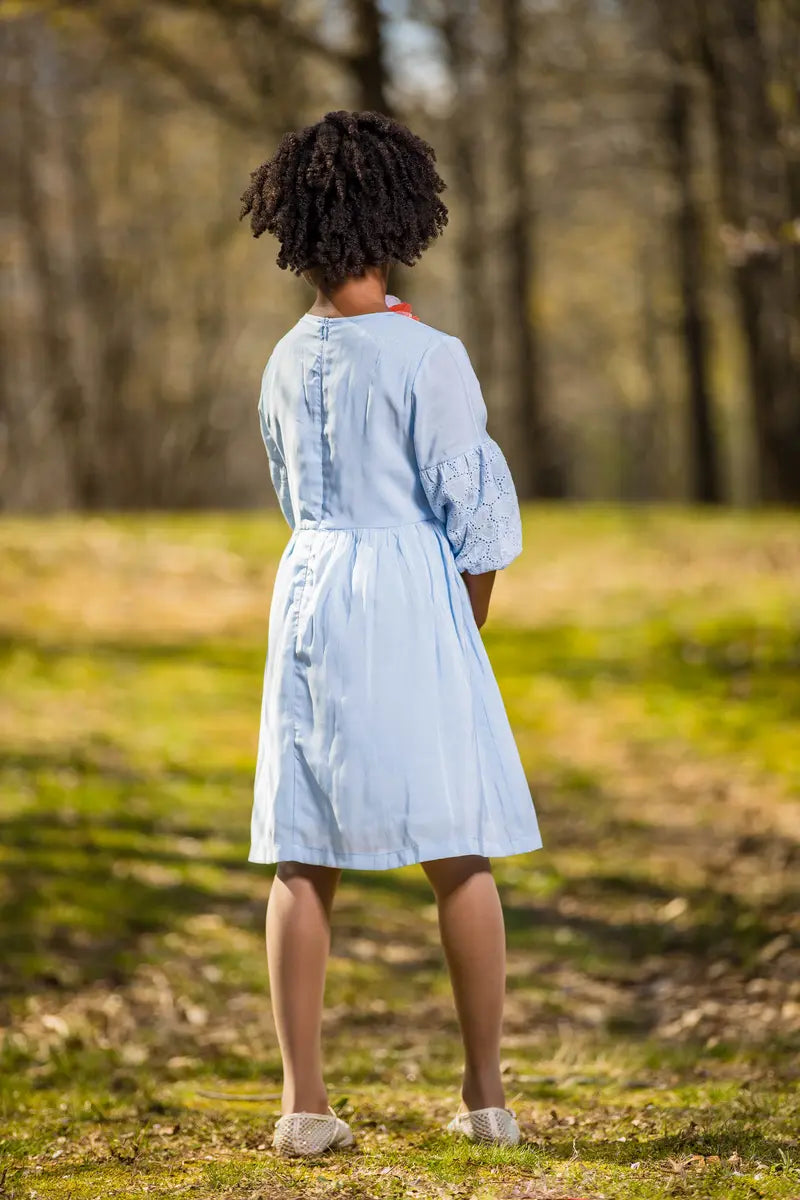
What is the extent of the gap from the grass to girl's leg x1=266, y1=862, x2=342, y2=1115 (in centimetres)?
18

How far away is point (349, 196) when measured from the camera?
3.10 meters

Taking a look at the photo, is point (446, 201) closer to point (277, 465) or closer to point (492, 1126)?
point (277, 465)

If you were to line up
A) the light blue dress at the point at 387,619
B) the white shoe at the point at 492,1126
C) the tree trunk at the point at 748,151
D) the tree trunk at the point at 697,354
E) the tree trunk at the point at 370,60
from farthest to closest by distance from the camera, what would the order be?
the tree trunk at the point at 697,354, the tree trunk at the point at 370,60, the tree trunk at the point at 748,151, the white shoe at the point at 492,1126, the light blue dress at the point at 387,619

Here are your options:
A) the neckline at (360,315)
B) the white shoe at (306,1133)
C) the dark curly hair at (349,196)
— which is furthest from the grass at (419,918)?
the dark curly hair at (349,196)

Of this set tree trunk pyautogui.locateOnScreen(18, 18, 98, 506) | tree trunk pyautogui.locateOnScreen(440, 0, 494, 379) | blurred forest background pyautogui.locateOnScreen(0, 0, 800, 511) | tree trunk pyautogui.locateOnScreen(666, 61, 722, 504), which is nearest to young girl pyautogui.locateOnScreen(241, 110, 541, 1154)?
blurred forest background pyautogui.locateOnScreen(0, 0, 800, 511)

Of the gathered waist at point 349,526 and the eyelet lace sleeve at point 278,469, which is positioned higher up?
the eyelet lace sleeve at point 278,469

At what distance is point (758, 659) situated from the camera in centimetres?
966

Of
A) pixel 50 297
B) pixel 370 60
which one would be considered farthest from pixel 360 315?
pixel 50 297

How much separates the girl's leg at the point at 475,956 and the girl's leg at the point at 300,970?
255mm

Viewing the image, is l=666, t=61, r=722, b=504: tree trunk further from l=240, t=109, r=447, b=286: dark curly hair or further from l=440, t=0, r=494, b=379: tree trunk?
l=240, t=109, r=447, b=286: dark curly hair

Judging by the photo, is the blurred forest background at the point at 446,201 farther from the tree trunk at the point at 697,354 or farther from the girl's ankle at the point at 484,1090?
the girl's ankle at the point at 484,1090

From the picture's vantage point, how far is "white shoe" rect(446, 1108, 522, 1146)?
3131 mm

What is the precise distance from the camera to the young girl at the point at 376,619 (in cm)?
304

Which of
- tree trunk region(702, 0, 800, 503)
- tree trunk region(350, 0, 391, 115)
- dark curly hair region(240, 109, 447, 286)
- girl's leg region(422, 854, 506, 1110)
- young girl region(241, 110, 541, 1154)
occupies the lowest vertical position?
girl's leg region(422, 854, 506, 1110)
